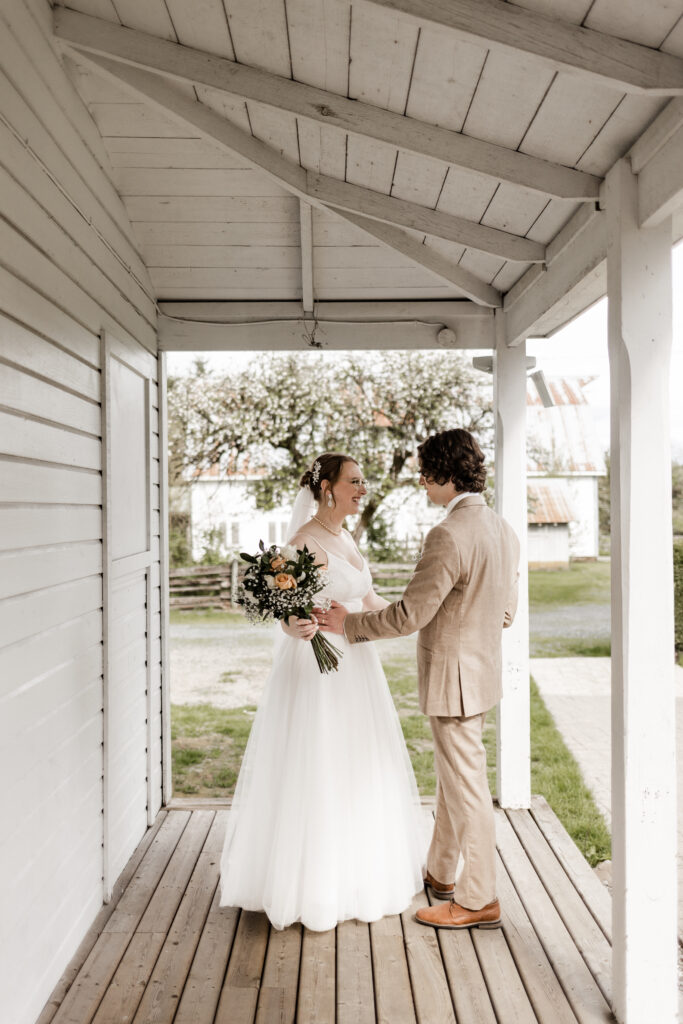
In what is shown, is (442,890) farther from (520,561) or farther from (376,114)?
(376,114)

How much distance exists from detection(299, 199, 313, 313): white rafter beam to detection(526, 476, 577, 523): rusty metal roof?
5.90m

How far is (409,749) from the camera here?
26.2ft

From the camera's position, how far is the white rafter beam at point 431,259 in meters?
3.59

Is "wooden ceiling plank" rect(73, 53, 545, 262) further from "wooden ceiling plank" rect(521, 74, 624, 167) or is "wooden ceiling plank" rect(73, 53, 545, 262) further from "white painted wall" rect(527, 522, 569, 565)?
"white painted wall" rect(527, 522, 569, 565)

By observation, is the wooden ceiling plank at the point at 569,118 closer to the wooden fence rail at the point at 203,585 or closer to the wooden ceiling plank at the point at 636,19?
the wooden ceiling plank at the point at 636,19

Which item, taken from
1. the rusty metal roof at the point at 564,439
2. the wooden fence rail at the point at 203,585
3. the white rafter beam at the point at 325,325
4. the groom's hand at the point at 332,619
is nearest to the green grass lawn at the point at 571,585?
the rusty metal roof at the point at 564,439

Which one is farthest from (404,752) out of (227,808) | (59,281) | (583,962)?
(59,281)

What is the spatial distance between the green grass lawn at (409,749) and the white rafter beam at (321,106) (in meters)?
4.64

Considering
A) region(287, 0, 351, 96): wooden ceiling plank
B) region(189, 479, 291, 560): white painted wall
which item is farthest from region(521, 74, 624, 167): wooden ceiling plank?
region(189, 479, 291, 560): white painted wall

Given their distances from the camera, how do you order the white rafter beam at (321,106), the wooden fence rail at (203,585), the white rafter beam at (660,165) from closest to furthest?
the white rafter beam at (660,165) → the white rafter beam at (321,106) → the wooden fence rail at (203,585)

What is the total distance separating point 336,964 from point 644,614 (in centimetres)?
158

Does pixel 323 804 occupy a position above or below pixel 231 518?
below

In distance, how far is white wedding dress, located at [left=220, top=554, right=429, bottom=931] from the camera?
3098mm

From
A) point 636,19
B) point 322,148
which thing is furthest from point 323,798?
point 636,19
